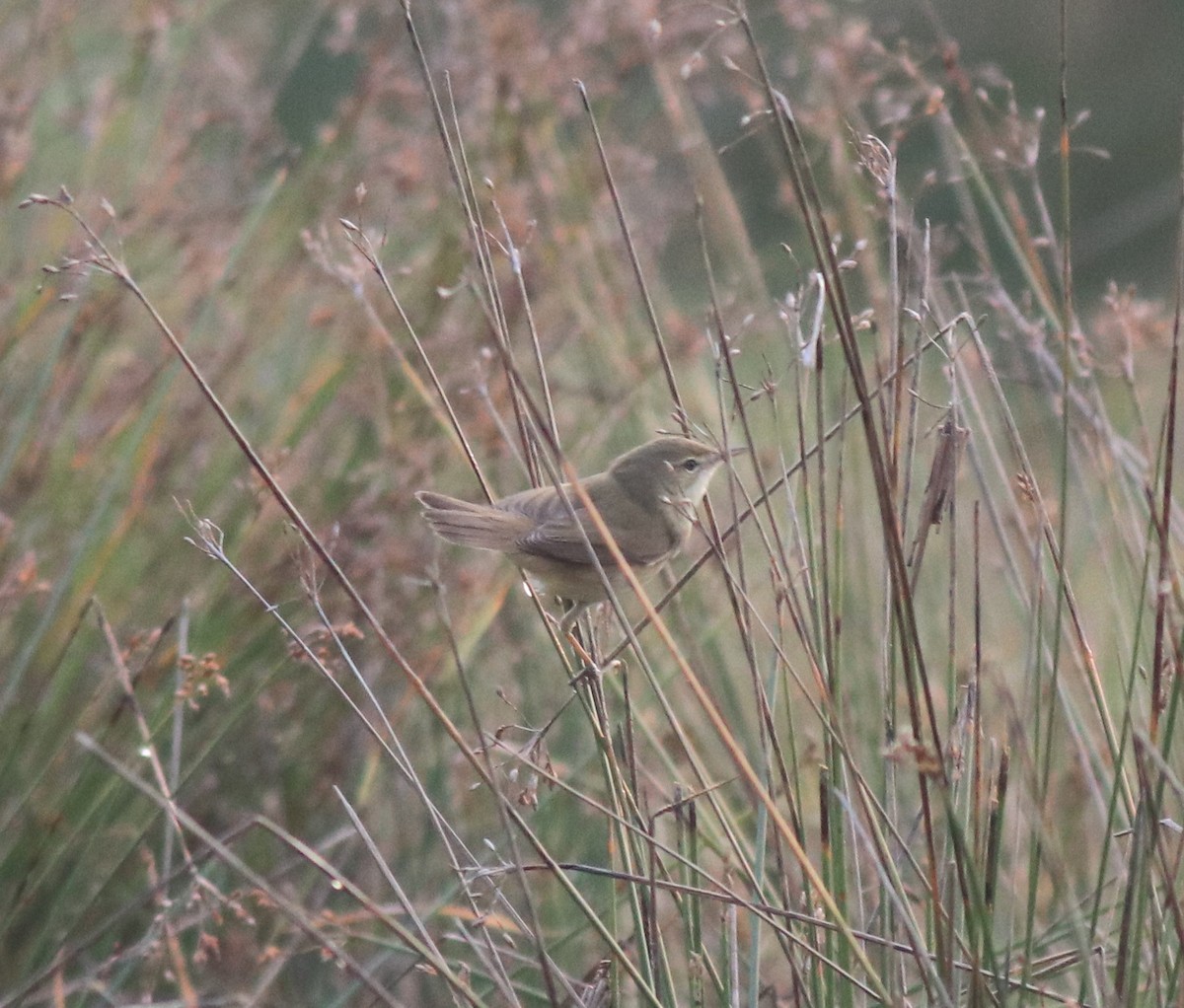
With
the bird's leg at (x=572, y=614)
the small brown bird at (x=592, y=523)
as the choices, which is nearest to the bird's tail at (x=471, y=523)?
the small brown bird at (x=592, y=523)

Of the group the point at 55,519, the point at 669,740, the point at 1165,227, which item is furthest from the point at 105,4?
the point at 1165,227

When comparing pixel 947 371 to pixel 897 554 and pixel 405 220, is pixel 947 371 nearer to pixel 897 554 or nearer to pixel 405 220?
pixel 897 554

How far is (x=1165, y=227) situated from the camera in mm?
7918

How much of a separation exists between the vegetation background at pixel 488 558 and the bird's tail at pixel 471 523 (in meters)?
0.09

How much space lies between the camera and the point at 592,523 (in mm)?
2064

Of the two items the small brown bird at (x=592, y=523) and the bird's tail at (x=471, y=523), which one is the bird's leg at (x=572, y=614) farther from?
the bird's tail at (x=471, y=523)

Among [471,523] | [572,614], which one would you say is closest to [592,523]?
[572,614]

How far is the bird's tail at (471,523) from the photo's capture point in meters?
1.80

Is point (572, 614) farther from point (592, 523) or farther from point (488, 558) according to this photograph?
point (488, 558)

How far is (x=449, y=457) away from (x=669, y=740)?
0.66m

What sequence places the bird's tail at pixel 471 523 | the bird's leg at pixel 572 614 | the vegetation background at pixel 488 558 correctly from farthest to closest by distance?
the bird's leg at pixel 572 614 < the bird's tail at pixel 471 523 < the vegetation background at pixel 488 558

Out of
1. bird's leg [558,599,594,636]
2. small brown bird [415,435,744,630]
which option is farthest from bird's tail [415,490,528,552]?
bird's leg [558,599,594,636]

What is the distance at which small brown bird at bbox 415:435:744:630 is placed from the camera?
182 centimetres

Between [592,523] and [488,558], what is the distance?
2.24 ft
